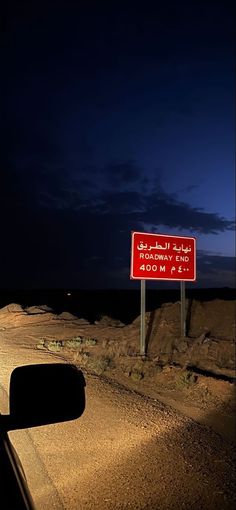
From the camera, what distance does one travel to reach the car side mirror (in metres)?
2.22

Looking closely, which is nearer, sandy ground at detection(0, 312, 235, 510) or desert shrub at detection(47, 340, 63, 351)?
sandy ground at detection(0, 312, 235, 510)

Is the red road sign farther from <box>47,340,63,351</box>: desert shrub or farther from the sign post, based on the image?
<box>47,340,63,351</box>: desert shrub

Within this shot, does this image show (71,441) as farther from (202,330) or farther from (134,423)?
(202,330)

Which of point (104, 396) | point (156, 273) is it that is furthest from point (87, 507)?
point (156, 273)

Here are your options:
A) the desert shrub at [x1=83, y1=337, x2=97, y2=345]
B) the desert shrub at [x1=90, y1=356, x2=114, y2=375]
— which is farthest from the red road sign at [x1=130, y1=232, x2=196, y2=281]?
the desert shrub at [x1=83, y1=337, x2=97, y2=345]

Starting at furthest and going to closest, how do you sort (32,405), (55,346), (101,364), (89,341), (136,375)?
1. (89,341)
2. (55,346)
3. (101,364)
4. (136,375)
5. (32,405)

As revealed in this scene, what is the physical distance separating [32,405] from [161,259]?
11.2 meters

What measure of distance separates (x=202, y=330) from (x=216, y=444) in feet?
26.2

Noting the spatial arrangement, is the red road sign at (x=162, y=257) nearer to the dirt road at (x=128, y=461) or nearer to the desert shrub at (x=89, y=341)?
the desert shrub at (x=89, y=341)

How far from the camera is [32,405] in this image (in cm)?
222

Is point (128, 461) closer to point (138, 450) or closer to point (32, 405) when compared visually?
point (138, 450)

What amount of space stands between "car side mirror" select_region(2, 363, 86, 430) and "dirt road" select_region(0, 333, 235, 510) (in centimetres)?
265

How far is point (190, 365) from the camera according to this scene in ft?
37.5

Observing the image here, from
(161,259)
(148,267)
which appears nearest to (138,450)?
(148,267)
